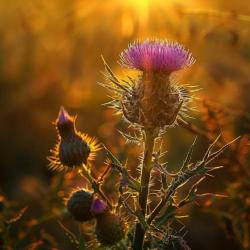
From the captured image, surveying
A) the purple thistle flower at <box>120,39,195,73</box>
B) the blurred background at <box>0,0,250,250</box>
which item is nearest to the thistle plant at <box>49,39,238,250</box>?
the purple thistle flower at <box>120,39,195,73</box>

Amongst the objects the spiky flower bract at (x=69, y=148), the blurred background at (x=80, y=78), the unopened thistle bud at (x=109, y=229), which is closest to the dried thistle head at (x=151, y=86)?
the spiky flower bract at (x=69, y=148)

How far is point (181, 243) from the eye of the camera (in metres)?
1.97

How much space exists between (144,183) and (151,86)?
41 cm

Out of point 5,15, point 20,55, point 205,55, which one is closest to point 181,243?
point 205,55

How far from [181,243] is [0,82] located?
20.9 feet

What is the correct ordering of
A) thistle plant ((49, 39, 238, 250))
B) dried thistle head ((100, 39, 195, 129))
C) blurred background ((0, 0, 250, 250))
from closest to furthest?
thistle plant ((49, 39, 238, 250))
dried thistle head ((100, 39, 195, 129))
blurred background ((0, 0, 250, 250))

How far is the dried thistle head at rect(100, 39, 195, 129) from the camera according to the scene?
2.10m

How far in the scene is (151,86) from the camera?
2197 millimetres

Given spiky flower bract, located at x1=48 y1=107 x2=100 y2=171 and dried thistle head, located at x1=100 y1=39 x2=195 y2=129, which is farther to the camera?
spiky flower bract, located at x1=48 y1=107 x2=100 y2=171

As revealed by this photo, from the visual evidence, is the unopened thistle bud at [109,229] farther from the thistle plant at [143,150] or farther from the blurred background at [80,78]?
the blurred background at [80,78]

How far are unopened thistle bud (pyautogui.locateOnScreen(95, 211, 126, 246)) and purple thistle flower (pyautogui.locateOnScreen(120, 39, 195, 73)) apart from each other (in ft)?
1.99

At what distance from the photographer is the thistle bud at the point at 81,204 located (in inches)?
84.2

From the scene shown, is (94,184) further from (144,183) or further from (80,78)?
(80,78)

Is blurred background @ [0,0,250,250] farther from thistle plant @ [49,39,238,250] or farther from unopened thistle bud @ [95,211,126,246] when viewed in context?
unopened thistle bud @ [95,211,126,246]
